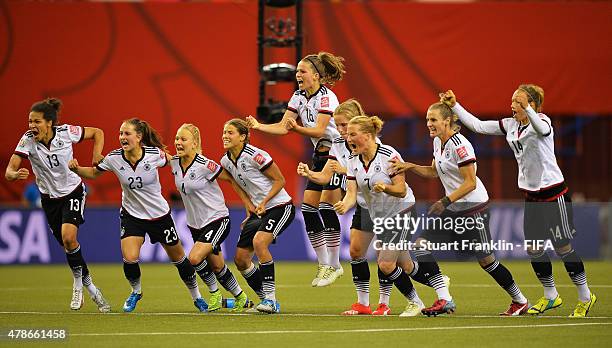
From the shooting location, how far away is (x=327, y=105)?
12867 mm

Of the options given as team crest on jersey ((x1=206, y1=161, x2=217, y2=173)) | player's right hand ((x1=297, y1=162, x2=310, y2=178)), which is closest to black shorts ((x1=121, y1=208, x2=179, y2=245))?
team crest on jersey ((x1=206, y1=161, x2=217, y2=173))

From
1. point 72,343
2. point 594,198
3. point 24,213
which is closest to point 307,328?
point 72,343

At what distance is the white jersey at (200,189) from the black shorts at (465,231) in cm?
226

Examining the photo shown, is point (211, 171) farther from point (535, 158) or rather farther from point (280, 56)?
point (280, 56)

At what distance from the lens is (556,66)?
2391 cm

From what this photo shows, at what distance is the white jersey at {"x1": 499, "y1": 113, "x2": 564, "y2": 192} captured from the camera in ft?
36.9

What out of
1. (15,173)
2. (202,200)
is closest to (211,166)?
(202,200)

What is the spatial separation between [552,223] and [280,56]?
514 inches

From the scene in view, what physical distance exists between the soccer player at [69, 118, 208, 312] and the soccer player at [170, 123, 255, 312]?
22 cm

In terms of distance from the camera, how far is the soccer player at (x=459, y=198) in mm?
11148

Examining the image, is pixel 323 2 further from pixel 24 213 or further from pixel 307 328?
pixel 307 328

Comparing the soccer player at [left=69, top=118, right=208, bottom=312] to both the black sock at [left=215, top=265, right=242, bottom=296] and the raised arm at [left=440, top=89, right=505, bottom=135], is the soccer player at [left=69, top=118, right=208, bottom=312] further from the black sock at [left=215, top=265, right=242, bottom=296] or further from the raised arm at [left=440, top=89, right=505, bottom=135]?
the raised arm at [left=440, top=89, right=505, bottom=135]

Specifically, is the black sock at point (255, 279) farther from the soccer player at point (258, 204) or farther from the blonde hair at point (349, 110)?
the blonde hair at point (349, 110)

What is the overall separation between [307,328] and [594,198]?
16.3 m
